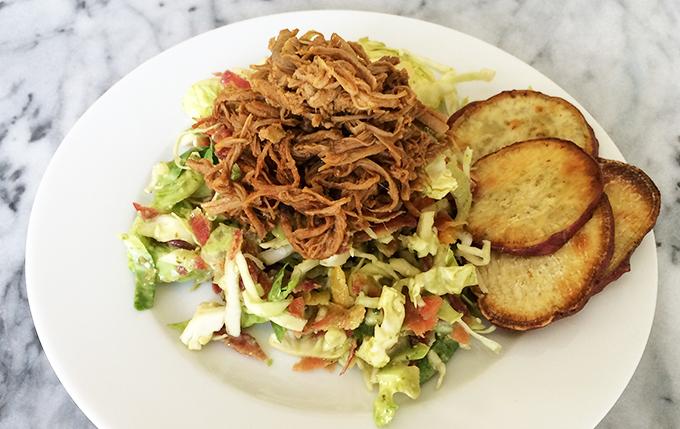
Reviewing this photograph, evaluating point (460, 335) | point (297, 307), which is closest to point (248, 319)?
point (297, 307)

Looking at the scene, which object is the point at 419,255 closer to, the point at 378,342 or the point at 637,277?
the point at 378,342

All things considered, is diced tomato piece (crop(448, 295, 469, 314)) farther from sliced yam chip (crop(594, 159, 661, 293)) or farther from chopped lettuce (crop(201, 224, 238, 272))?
chopped lettuce (crop(201, 224, 238, 272))

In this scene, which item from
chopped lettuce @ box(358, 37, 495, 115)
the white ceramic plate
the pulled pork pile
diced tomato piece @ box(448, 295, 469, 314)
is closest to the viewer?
the white ceramic plate

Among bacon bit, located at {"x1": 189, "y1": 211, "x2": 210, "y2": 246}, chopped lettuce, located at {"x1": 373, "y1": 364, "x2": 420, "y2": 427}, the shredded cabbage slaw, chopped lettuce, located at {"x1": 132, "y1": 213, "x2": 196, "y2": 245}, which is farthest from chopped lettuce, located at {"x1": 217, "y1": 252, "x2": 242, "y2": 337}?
chopped lettuce, located at {"x1": 373, "y1": 364, "x2": 420, "y2": 427}

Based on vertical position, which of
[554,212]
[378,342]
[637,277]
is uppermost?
[554,212]

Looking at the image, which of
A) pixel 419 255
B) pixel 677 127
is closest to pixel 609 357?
pixel 419 255

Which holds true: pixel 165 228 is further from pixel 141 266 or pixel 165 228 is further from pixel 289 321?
pixel 289 321
